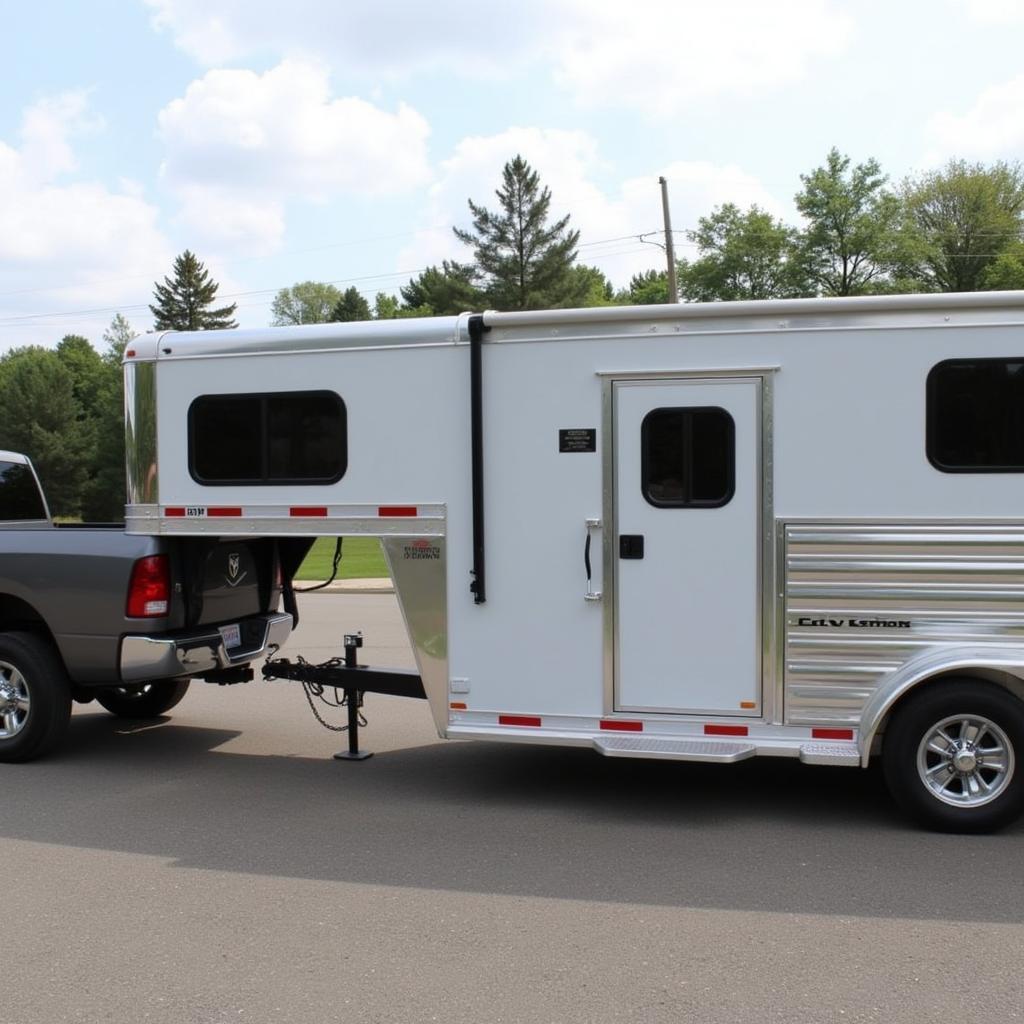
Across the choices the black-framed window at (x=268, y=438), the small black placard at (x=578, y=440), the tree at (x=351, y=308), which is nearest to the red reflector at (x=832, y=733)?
the small black placard at (x=578, y=440)

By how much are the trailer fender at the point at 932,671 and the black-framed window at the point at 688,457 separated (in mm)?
1221

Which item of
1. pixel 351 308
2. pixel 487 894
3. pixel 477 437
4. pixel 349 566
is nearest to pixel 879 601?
pixel 477 437

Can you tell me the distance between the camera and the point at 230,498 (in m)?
6.40

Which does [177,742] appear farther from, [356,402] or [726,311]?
[726,311]

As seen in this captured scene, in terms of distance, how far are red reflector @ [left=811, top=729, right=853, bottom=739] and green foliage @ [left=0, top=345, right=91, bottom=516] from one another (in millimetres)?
68859

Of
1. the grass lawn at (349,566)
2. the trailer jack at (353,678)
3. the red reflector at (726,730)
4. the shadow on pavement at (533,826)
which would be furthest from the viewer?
the grass lawn at (349,566)

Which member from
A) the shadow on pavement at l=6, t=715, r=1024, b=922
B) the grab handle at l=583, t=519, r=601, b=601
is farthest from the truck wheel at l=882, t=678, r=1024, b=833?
the grab handle at l=583, t=519, r=601, b=601

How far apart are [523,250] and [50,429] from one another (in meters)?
35.0

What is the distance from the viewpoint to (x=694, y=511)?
18.4 ft

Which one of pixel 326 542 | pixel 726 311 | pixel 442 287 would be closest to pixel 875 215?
pixel 442 287

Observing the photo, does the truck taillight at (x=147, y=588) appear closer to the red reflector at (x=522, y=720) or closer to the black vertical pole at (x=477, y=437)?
the black vertical pole at (x=477, y=437)

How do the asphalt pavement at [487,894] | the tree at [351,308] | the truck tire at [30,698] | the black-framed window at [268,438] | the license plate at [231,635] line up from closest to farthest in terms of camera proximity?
the asphalt pavement at [487,894] < the black-framed window at [268,438] < the truck tire at [30,698] < the license plate at [231,635] < the tree at [351,308]

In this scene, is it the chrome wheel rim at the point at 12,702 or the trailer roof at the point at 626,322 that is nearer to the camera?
the trailer roof at the point at 626,322

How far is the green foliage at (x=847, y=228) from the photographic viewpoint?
50438 millimetres
